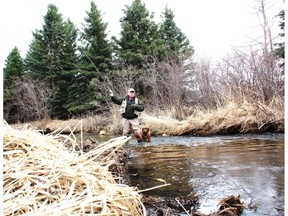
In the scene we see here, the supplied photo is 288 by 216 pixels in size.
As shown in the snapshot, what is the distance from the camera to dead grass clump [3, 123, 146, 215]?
0.66m

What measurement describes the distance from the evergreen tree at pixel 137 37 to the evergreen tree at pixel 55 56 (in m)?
5.10

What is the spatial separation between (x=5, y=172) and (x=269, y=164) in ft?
13.0

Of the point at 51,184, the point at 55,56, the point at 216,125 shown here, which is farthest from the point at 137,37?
the point at 51,184

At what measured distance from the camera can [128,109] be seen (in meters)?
8.16

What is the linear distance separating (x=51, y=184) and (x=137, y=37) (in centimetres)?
2531

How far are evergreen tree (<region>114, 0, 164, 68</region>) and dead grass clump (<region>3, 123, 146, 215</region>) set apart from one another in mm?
24009

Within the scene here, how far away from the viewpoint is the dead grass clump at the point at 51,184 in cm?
66

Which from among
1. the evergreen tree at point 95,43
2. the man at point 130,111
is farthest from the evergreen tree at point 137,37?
the man at point 130,111

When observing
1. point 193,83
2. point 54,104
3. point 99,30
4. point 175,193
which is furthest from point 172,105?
point 54,104

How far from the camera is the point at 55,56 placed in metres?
29.2

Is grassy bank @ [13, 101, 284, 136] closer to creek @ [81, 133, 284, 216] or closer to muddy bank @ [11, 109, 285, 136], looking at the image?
muddy bank @ [11, 109, 285, 136]

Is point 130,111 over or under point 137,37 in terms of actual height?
under

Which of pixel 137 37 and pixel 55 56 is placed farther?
pixel 55 56

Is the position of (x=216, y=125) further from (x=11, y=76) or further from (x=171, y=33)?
(x=11, y=76)
